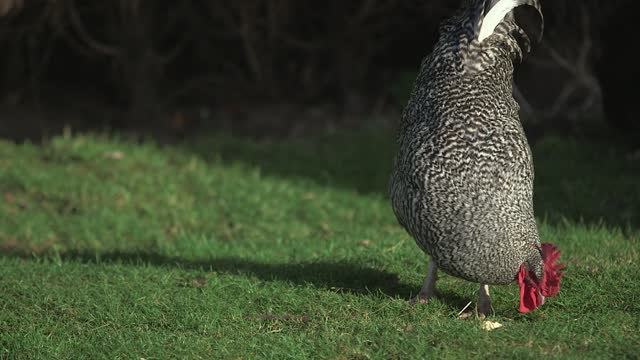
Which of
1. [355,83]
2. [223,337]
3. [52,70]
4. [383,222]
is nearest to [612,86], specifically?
[383,222]

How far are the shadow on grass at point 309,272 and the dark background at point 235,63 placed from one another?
15.1ft

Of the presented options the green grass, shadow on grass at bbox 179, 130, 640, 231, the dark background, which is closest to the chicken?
the green grass

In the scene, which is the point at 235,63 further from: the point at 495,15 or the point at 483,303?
the point at 483,303

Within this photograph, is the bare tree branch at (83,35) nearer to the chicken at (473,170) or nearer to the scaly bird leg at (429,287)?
the chicken at (473,170)

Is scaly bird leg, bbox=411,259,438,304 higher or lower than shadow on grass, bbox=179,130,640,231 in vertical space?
higher

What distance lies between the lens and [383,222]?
8.42 meters

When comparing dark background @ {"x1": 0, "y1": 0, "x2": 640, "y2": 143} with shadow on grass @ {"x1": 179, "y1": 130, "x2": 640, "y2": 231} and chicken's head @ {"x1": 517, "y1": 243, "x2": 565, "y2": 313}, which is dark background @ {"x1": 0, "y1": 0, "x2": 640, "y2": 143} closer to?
shadow on grass @ {"x1": 179, "y1": 130, "x2": 640, "y2": 231}

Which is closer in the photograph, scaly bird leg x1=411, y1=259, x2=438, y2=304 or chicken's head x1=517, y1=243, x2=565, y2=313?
chicken's head x1=517, y1=243, x2=565, y2=313

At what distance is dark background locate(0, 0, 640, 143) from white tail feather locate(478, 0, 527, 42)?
20.2ft

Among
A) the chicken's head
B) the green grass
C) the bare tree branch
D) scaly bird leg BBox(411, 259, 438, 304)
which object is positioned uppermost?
the bare tree branch

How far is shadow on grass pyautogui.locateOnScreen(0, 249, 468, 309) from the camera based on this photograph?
589 cm

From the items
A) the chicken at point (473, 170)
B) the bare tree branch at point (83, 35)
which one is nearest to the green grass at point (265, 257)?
the chicken at point (473, 170)

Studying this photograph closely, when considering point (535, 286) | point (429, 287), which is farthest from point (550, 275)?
point (429, 287)

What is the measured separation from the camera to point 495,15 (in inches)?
212
